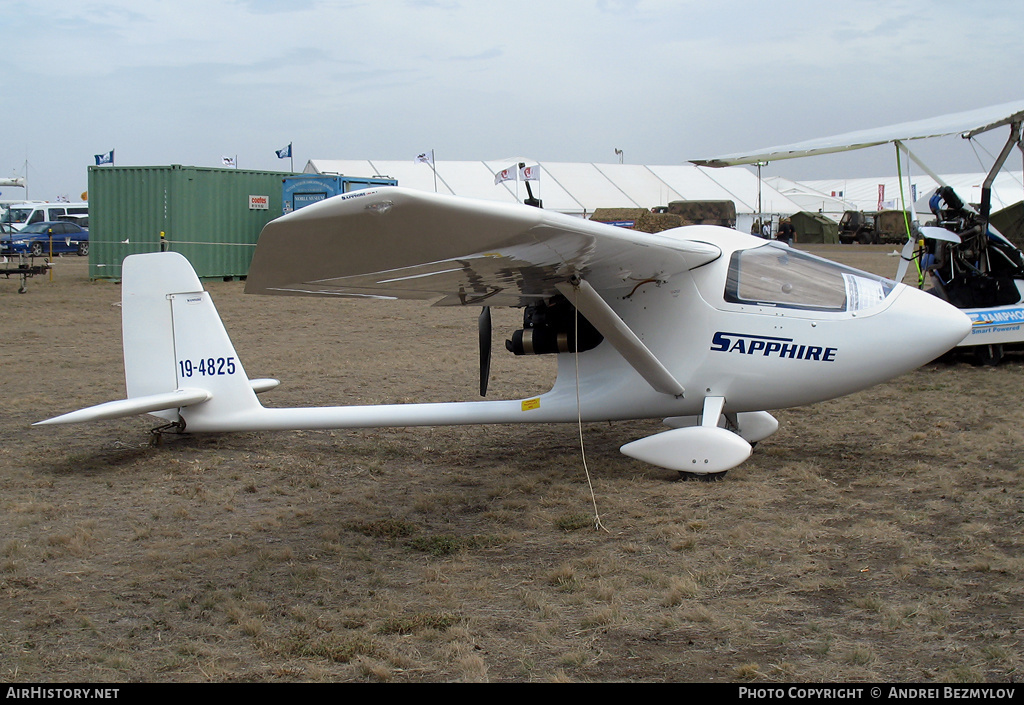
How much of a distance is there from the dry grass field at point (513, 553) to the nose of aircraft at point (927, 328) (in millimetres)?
93

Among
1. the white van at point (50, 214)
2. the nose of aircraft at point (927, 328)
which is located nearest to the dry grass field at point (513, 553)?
the nose of aircraft at point (927, 328)

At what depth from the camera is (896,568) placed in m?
4.27

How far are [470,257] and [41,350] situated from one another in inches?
419

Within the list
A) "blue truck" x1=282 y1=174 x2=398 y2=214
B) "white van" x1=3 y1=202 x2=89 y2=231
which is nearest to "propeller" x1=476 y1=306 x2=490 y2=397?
"blue truck" x1=282 y1=174 x2=398 y2=214

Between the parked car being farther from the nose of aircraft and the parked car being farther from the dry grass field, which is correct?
the nose of aircraft

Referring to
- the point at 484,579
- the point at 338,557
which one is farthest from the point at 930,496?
the point at 338,557

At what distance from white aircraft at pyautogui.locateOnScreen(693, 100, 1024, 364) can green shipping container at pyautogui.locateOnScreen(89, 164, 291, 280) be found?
17411 millimetres

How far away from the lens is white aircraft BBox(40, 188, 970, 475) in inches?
215

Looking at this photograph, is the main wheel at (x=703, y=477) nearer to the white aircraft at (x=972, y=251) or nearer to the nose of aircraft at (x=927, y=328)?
the nose of aircraft at (x=927, y=328)

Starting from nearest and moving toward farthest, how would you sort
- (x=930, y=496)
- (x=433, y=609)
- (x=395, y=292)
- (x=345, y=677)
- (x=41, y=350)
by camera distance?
(x=345, y=677)
(x=433, y=609)
(x=930, y=496)
(x=395, y=292)
(x=41, y=350)

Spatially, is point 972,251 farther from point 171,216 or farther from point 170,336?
point 171,216

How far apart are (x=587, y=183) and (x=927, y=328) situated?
46336 millimetres

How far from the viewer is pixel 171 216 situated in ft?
76.9

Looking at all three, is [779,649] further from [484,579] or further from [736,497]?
[736,497]
